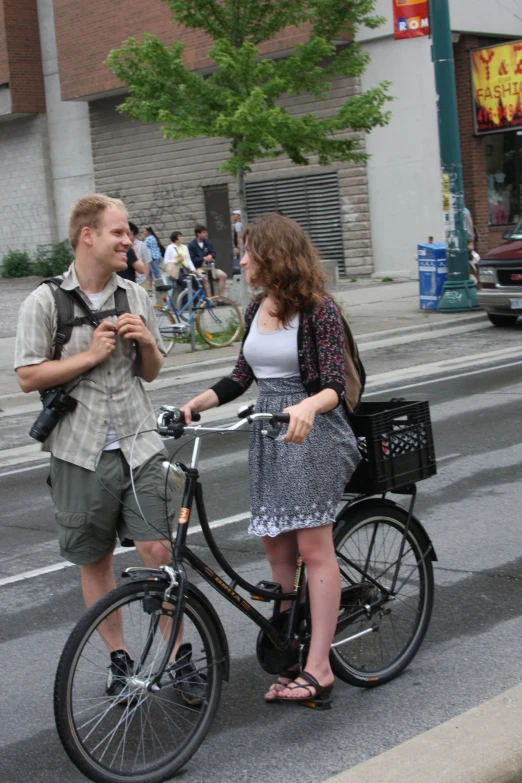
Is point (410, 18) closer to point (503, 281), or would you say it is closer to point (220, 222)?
point (503, 281)

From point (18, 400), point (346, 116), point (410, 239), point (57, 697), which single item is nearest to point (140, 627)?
point (57, 697)

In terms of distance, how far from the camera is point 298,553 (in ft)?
13.7

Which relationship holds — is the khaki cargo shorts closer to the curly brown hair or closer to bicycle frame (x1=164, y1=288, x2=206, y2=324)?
the curly brown hair

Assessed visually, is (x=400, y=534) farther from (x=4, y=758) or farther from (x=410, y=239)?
(x=410, y=239)

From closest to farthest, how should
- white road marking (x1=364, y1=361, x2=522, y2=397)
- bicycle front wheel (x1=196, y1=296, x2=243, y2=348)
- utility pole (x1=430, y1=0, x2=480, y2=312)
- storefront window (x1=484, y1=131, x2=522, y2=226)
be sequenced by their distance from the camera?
white road marking (x1=364, y1=361, x2=522, y2=397)
bicycle front wheel (x1=196, y1=296, x2=243, y2=348)
utility pole (x1=430, y1=0, x2=480, y2=312)
storefront window (x1=484, y1=131, x2=522, y2=226)

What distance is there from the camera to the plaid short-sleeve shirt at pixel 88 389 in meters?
4.00

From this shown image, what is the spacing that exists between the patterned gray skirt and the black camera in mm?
687

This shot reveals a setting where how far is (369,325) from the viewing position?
58.8 feet

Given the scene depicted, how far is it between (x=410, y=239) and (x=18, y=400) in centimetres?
1521

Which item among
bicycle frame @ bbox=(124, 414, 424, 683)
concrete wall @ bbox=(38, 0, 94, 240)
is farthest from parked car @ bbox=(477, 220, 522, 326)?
concrete wall @ bbox=(38, 0, 94, 240)

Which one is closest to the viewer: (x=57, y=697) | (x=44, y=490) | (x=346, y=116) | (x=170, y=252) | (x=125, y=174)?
(x=57, y=697)

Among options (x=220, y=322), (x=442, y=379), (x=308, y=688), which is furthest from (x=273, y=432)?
(x=220, y=322)

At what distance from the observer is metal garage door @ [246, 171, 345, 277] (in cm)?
2809

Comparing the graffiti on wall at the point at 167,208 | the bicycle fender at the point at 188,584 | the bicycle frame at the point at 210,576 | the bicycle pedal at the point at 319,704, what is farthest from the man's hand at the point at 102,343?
the graffiti on wall at the point at 167,208
